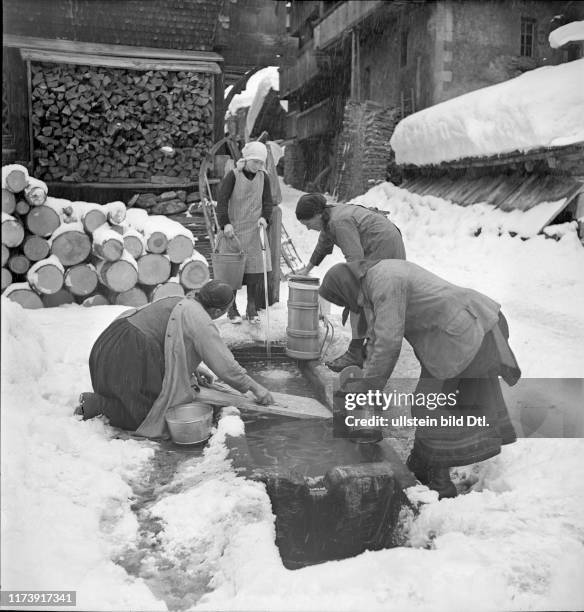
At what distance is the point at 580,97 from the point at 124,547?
6.81 meters

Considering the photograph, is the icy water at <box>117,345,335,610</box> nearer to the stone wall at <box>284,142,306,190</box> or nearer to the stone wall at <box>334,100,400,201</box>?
the stone wall at <box>334,100,400,201</box>

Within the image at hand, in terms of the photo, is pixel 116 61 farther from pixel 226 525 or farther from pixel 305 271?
pixel 226 525

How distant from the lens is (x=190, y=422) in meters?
3.74

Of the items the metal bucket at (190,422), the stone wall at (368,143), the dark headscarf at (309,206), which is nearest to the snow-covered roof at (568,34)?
the dark headscarf at (309,206)

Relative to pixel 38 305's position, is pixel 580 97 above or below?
above

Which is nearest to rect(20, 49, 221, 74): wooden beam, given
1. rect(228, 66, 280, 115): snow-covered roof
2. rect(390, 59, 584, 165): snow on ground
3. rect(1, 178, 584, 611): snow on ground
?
rect(390, 59, 584, 165): snow on ground

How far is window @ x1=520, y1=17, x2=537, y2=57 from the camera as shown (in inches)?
559

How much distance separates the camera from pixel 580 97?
7055 millimetres

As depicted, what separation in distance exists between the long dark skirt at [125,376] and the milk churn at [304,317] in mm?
1651

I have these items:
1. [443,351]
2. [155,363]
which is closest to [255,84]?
[155,363]

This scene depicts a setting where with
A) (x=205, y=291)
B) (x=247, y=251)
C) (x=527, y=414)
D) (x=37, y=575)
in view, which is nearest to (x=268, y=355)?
(x=247, y=251)

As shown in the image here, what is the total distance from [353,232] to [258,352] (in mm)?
1723

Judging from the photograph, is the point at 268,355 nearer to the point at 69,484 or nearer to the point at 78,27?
the point at 69,484

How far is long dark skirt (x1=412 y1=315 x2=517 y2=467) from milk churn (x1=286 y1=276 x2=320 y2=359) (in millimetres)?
2077
